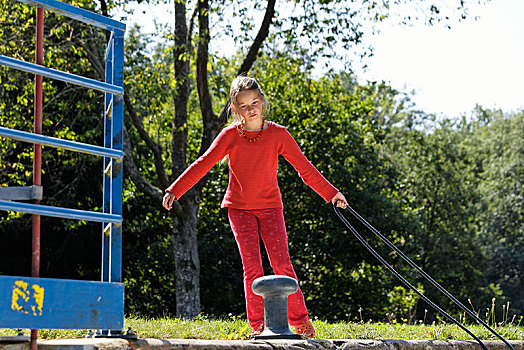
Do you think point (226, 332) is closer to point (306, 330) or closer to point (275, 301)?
point (306, 330)

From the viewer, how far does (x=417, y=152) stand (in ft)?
92.8

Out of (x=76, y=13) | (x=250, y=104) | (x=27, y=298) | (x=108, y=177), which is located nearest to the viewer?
(x=27, y=298)

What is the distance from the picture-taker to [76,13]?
320 cm

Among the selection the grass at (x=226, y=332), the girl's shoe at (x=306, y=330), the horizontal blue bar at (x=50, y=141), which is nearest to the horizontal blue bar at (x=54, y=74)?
the horizontal blue bar at (x=50, y=141)

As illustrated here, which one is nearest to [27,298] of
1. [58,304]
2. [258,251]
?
[58,304]

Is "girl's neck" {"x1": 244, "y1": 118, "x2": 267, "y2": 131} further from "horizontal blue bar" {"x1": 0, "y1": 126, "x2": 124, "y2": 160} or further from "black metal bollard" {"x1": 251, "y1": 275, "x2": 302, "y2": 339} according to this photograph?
"horizontal blue bar" {"x1": 0, "y1": 126, "x2": 124, "y2": 160}

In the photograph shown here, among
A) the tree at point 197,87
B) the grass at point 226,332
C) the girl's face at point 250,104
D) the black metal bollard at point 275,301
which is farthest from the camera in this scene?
the tree at point 197,87

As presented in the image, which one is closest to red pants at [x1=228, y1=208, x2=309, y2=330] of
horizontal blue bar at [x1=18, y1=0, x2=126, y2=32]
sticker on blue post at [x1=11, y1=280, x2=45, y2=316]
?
horizontal blue bar at [x1=18, y1=0, x2=126, y2=32]

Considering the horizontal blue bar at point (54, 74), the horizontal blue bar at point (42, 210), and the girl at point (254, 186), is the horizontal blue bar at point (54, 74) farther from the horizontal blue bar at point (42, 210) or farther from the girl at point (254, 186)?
the girl at point (254, 186)

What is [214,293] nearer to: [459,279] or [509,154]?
[459,279]

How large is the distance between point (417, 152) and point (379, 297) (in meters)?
12.1

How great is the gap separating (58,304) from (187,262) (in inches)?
393

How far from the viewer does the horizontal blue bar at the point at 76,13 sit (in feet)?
10.1

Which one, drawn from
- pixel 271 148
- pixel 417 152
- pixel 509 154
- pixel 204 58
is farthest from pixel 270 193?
pixel 509 154
